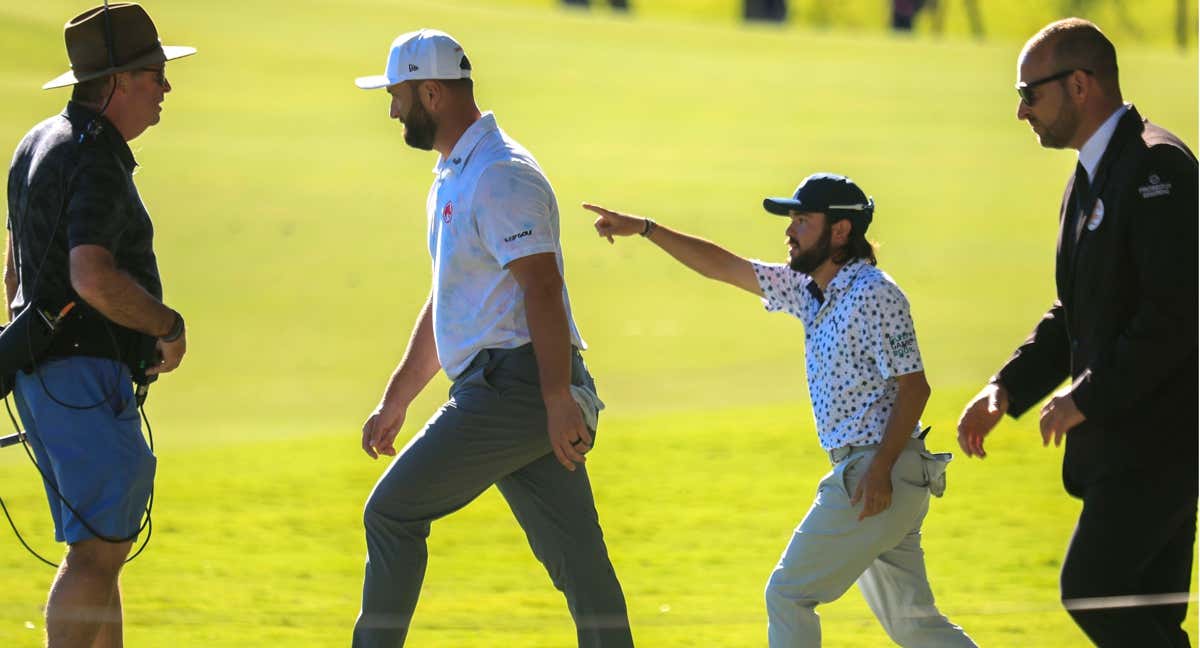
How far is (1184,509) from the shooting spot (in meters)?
4.67

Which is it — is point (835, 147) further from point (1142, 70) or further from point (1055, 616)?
point (1055, 616)

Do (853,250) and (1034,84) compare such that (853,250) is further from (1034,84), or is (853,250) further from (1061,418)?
(1061,418)

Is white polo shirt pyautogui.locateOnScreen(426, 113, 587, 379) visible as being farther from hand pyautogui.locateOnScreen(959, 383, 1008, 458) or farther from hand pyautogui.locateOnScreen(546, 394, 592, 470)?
hand pyautogui.locateOnScreen(959, 383, 1008, 458)

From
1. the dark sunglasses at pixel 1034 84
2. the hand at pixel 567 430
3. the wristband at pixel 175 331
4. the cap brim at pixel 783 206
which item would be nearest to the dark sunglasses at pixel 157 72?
the wristband at pixel 175 331

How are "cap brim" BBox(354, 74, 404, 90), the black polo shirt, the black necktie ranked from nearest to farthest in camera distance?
the black necktie → the black polo shirt → "cap brim" BBox(354, 74, 404, 90)

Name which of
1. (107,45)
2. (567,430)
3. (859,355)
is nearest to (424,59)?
(107,45)

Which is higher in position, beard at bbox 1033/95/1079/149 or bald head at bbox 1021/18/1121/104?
bald head at bbox 1021/18/1121/104

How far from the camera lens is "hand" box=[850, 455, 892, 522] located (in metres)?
4.95

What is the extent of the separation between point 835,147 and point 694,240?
24.7 m

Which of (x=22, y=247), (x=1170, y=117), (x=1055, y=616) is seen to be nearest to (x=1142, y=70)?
(x=1170, y=117)

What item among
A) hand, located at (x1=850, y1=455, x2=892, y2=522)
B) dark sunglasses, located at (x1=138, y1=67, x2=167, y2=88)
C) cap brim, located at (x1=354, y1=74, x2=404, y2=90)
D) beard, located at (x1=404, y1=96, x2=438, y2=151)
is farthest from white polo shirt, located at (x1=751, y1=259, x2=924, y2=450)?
dark sunglasses, located at (x1=138, y1=67, x2=167, y2=88)

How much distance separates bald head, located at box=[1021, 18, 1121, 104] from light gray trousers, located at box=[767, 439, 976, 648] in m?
1.10

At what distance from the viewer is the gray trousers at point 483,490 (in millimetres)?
5141

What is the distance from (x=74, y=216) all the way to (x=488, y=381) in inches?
48.3
